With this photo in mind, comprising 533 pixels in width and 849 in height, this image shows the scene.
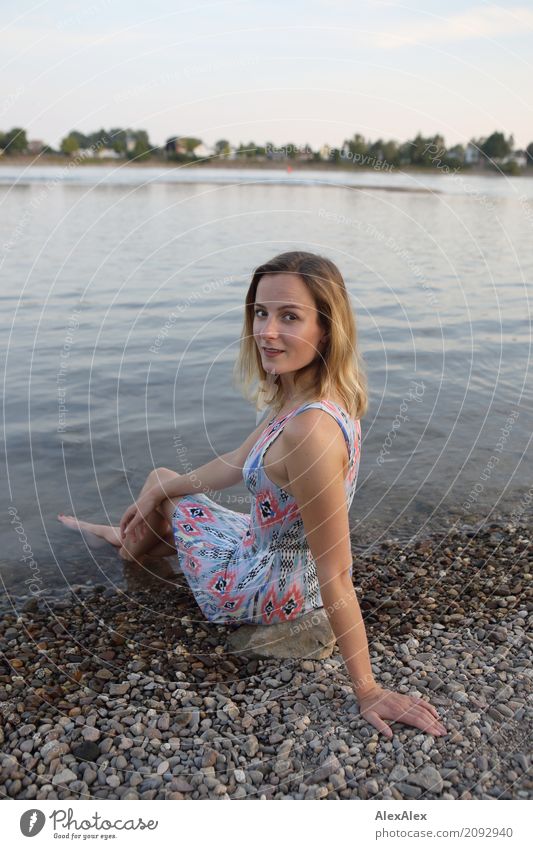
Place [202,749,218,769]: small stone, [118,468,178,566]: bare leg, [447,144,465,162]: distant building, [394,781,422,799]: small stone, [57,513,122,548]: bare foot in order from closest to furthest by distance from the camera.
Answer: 1. [394,781,422,799]: small stone
2. [202,749,218,769]: small stone
3. [118,468,178,566]: bare leg
4. [57,513,122,548]: bare foot
5. [447,144,465,162]: distant building

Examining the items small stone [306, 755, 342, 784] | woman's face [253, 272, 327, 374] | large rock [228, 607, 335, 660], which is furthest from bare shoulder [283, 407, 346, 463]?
small stone [306, 755, 342, 784]

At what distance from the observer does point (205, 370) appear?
11.2 meters

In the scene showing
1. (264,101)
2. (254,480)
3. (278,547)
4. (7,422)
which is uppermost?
(264,101)

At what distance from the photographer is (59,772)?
12.0 ft

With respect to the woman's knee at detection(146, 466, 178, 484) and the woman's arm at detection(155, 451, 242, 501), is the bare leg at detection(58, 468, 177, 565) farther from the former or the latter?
the woman's arm at detection(155, 451, 242, 501)

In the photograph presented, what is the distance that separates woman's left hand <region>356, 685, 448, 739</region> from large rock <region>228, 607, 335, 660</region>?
0.60m

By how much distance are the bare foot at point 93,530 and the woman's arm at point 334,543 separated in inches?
104

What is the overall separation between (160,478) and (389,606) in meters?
1.83

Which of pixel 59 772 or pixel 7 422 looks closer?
pixel 59 772

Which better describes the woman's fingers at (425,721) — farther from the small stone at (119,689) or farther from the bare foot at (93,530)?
the bare foot at (93,530)

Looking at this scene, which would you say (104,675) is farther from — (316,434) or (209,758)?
(316,434)

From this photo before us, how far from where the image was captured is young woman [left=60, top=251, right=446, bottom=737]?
3.80 metres
